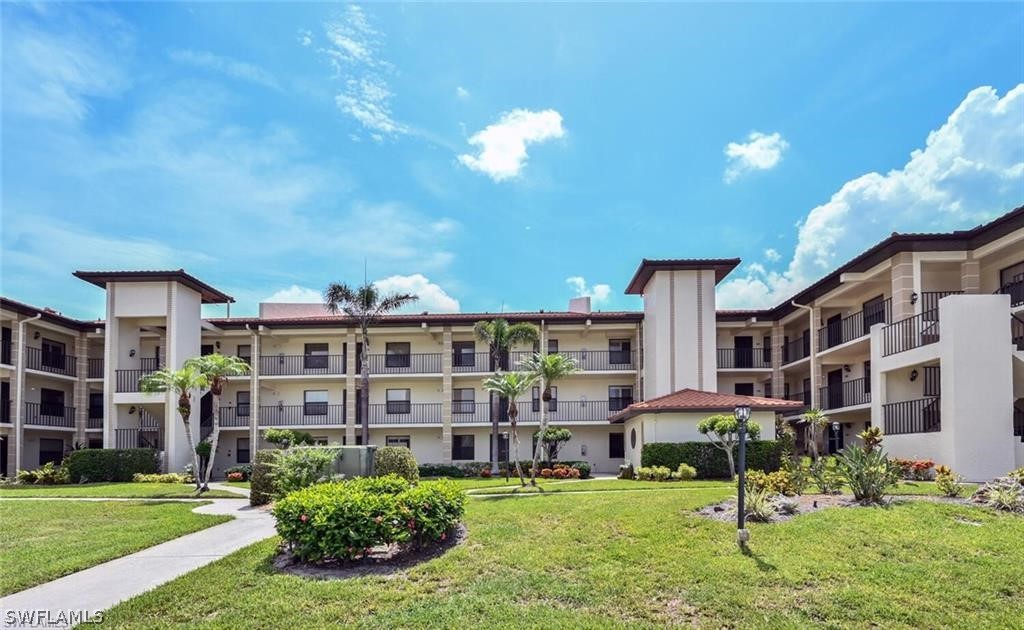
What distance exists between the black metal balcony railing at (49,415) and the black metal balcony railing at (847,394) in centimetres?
3467

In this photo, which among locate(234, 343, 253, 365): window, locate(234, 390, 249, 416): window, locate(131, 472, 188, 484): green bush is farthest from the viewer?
locate(234, 343, 253, 365): window

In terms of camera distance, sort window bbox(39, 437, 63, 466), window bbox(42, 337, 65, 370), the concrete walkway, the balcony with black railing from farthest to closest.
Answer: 1. the balcony with black railing
2. window bbox(39, 437, 63, 466)
3. window bbox(42, 337, 65, 370)
4. the concrete walkway

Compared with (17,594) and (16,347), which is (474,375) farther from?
(17,594)

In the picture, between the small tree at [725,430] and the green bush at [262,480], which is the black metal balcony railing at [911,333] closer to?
the small tree at [725,430]

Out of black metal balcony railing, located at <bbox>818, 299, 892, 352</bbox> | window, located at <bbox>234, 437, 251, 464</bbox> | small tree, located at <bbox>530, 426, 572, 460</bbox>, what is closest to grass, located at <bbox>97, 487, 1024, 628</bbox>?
black metal balcony railing, located at <bbox>818, 299, 892, 352</bbox>

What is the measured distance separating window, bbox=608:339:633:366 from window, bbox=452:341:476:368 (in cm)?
700

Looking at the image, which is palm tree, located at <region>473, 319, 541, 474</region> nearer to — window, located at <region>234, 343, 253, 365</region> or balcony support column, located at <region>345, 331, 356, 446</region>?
balcony support column, located at <region>345, 331, 356, 446</region>

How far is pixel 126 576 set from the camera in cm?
942

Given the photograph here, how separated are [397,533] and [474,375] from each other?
933 inches

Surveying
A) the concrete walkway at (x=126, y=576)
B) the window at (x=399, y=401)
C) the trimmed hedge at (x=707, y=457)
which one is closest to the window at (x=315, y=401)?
the window at (x=399, y=401)

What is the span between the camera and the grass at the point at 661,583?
7590 mm

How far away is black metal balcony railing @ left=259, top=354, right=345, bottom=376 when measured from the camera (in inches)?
1309

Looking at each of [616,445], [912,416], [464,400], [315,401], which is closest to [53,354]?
[315,401]

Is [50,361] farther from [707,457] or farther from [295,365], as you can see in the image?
[707,457]
